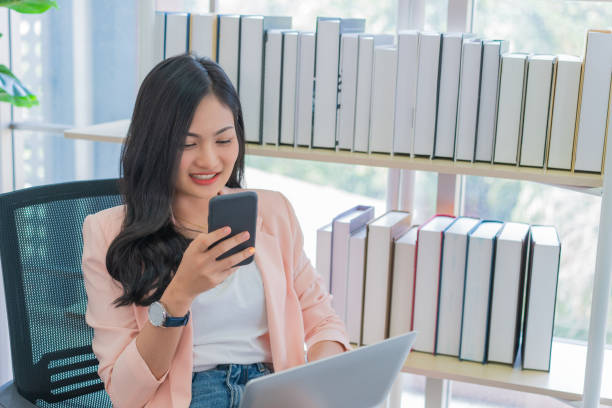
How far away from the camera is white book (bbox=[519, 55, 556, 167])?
1477 millimetres

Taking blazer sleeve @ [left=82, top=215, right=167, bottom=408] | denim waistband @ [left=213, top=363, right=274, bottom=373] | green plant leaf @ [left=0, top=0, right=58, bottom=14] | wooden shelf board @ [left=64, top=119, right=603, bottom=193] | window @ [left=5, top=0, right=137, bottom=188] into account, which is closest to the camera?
blazer sleeve @ [left=82, top=215, right=167, bottom=408]

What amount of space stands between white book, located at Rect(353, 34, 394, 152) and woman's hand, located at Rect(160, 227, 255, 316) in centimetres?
56

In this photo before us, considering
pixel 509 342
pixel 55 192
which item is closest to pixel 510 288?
pixel 509 342

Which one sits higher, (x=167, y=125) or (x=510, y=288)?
(x=167, y=125)

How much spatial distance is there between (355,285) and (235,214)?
70 centimetres

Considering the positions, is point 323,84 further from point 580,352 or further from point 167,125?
point 580,352

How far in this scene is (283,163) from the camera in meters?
2.20

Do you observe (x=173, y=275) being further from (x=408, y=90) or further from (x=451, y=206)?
(x=451, y=206)

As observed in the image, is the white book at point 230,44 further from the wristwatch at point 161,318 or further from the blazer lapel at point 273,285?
the wristwatch at point 161,318

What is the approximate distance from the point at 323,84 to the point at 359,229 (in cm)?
39

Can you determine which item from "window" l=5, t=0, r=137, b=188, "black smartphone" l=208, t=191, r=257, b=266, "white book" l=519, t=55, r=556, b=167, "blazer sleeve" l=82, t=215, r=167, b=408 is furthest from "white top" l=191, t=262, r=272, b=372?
"window" l=5, t=0, r=137, b=188

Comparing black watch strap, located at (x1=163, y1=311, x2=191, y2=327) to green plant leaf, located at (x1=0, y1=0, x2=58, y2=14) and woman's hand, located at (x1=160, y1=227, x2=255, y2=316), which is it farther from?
green plant leaf, located at (x1=0, y1=0, x2=58, y2=14)

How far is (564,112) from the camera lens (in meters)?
1.47

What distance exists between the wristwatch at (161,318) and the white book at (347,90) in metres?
0.63
